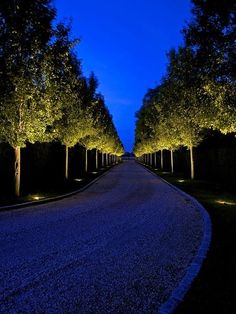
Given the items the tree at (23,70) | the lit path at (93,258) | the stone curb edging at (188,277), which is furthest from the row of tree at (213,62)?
the tree at (23,70)

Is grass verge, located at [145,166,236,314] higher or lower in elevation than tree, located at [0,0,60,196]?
lower

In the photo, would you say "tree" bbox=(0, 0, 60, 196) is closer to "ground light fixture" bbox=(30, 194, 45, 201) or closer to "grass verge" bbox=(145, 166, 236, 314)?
"ground light fixture" bbox=(30, 194, 45, 201)

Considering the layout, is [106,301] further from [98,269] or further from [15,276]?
[15,276]

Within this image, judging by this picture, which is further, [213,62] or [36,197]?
[36,197]

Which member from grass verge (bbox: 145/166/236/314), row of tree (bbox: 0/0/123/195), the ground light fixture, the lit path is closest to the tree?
row of tree (bbox: 0/0/123/195)

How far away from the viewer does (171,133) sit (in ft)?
102

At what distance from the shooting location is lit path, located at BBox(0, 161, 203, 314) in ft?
16.0

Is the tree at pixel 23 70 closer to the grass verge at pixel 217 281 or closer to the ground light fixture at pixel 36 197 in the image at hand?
the ground light fixture at pixel 36 197

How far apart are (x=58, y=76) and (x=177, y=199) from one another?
8.77 metres

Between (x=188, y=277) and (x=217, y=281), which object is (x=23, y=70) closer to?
(x=188, y=277)

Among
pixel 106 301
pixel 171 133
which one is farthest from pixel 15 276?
pixel 171 133

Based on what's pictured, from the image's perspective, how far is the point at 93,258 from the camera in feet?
22.7

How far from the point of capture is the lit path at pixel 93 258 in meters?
4.88

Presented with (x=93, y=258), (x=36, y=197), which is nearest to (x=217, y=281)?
(x=93, y=258)
